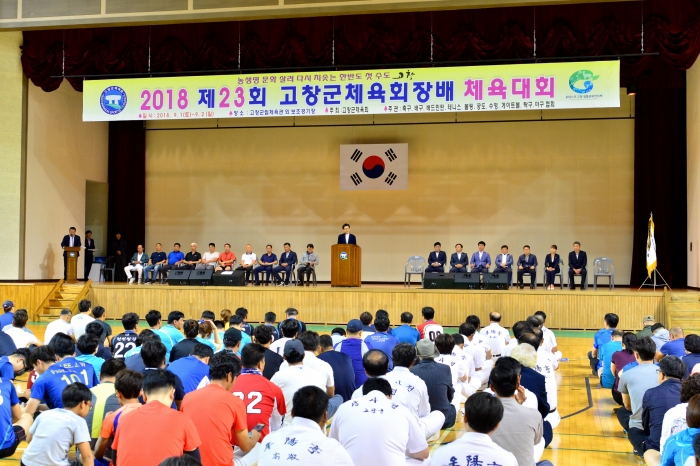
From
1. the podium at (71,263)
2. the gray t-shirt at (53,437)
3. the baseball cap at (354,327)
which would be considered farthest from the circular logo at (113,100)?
the gray t-shirt at (53,437)

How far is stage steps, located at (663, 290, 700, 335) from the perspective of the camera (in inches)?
498

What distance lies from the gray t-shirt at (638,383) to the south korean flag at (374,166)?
1302 cm

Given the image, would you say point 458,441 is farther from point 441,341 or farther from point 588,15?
point 588,15

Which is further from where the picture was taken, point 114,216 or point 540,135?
point 114,216

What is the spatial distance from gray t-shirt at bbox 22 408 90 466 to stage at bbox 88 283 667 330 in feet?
34.8

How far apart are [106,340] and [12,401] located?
3.57 m

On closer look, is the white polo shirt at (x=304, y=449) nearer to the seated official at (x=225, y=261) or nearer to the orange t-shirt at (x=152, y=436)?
→ the orange t-shirt at (x=152, y=436)

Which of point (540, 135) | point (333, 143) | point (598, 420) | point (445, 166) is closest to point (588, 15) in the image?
point (540, 135)

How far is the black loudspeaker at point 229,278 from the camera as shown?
1524 centimetres

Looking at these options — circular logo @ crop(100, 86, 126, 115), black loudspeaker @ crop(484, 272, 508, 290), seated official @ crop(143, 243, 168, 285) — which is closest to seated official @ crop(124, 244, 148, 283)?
seated official @ crop(143, 243, 168, 285)

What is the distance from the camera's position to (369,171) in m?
18.6

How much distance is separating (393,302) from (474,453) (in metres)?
11.4

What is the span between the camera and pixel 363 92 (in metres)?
13.6

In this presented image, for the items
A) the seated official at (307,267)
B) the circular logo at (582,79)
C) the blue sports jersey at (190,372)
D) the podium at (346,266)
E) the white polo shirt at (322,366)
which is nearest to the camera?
the blue sports jersey at (190,372)
